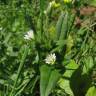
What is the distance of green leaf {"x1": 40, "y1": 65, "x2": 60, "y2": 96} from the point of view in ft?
5.85

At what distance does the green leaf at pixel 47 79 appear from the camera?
5.85 feet

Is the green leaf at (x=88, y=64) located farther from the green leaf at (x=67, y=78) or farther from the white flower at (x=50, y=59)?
the white flower at (x=50, y=59)

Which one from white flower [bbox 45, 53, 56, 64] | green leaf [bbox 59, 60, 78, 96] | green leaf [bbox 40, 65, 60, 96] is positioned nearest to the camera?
green leaf [bbox 40, 65, 60, 96]

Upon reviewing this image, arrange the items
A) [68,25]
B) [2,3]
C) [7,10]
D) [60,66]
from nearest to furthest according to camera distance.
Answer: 1. [60,66]
2. [68,25]
3. [7,10]
4. [2,3]

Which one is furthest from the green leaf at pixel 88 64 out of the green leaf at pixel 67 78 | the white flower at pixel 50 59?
the white flower at pixel 50 59

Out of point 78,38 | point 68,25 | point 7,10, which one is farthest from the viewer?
point 7,10

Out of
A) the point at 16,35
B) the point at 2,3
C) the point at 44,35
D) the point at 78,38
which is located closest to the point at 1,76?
the point at 44,35

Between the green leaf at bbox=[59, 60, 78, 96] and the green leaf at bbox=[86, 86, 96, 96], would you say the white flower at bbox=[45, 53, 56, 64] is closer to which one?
the green leaf at bbox=[59, 60, 78, 96]

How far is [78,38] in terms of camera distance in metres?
2.62

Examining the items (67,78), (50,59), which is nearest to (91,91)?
(67,78)

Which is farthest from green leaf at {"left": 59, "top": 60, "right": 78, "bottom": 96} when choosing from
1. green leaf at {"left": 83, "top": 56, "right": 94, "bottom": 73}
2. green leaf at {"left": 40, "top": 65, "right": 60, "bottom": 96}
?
green leaf at {"left": 40, "top": 65, "right": 60, "bottom": 96}

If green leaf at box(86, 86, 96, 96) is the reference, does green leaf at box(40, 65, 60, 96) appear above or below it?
above

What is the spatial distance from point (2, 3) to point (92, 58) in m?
1.99

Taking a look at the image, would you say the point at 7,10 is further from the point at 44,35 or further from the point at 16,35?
the point at 44,35
